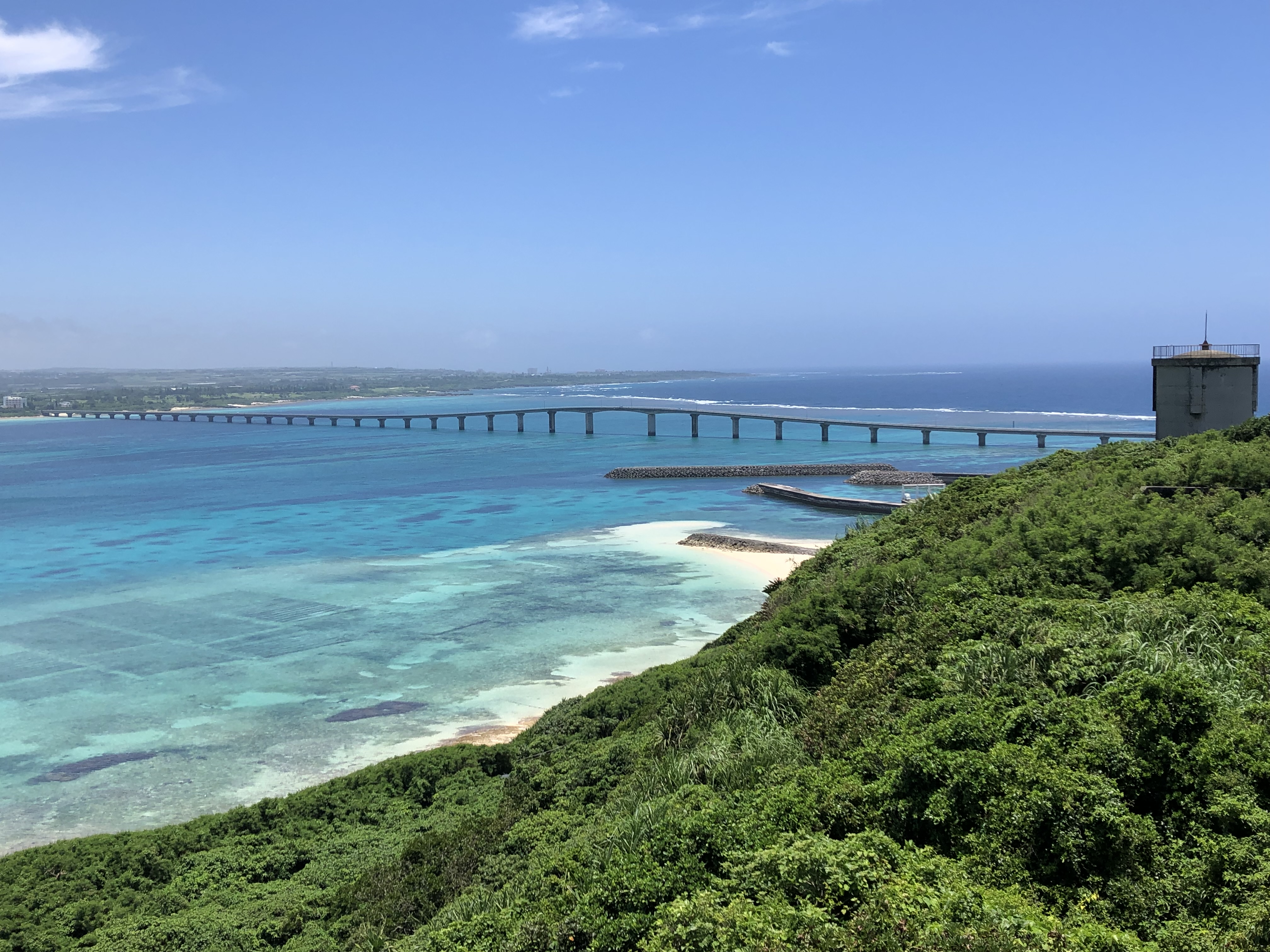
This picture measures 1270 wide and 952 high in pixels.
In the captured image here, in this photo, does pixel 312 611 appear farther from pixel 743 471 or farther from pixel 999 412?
pixel 999 412

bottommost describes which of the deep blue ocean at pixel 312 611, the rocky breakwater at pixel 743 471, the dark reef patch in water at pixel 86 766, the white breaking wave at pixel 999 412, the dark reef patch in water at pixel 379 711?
the dark reef patch in water at pixel 86 766

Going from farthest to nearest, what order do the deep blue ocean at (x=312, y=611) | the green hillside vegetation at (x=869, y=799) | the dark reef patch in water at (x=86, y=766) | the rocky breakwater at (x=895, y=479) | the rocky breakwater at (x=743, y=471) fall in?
the rocky breakwater at (x=743, y=471) < the rocky breakwater at (x=895, y=479) < the deep blue ocean at (x=312, y=611) < the dark reef patch in water at (x=86, y=766) < the green hillside vegetation at (x=869, y=799)

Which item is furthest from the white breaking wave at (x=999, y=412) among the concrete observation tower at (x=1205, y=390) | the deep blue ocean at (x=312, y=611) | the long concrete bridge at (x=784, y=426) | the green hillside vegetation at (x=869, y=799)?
the green hillside vegetation at (x=869, y=799)

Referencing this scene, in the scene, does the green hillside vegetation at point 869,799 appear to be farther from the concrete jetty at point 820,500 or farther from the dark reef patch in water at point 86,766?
the concrete jetty at point 820,500

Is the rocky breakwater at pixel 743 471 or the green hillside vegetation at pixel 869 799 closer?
the green hillside vegetation at pixel 869 799

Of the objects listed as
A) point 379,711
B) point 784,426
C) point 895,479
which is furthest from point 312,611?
point 784,426

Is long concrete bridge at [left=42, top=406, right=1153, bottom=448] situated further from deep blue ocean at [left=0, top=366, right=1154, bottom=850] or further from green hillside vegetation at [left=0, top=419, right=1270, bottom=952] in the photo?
green hillside vegetation at [left=0, top=419, right=1270, bottom=952]

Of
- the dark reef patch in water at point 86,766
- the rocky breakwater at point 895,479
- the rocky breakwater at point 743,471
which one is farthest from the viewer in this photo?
the rocky breakwater at point 743,471

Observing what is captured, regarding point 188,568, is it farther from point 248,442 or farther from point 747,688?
point 248,442
